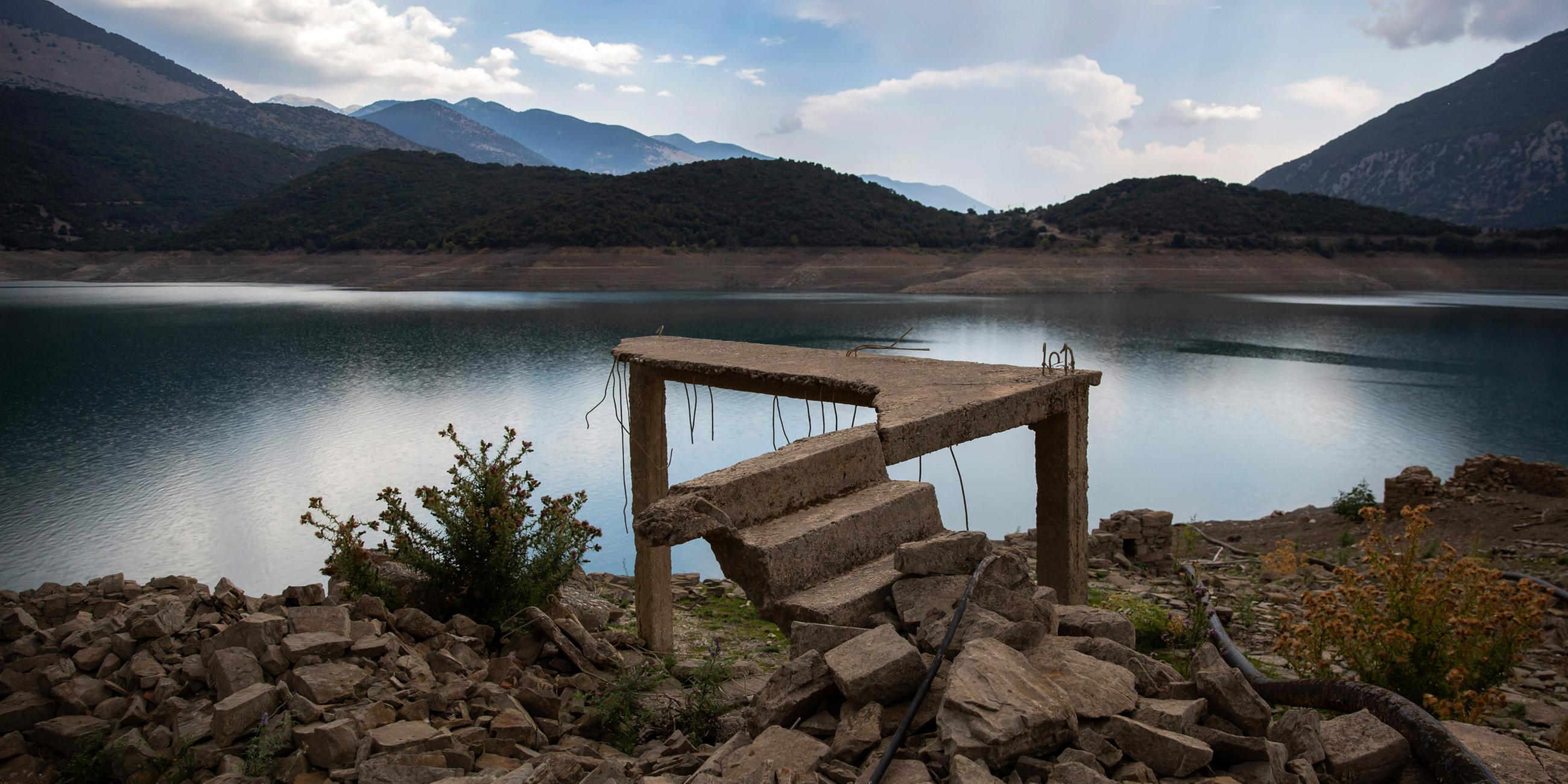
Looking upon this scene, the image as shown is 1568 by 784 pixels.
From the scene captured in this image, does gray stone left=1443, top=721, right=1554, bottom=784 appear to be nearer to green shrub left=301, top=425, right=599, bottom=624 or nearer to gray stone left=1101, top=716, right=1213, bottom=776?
gray stone left=1101, top=716, right=1213, bottom=776

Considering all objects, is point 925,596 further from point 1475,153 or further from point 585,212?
point 1475,153

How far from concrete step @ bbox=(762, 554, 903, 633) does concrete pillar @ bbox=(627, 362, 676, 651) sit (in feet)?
11.2

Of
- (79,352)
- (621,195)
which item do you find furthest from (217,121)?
(79,352)

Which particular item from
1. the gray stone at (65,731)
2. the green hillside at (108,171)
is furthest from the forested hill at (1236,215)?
the green hillside at (108,171)

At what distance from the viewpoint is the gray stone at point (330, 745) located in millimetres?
3389

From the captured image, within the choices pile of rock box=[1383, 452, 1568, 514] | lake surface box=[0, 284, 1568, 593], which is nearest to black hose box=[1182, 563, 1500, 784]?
lake surface box=[0, 284, 1568, 593]

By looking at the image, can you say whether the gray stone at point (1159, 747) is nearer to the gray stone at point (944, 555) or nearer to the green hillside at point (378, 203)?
the gray stone at point (944, 555)

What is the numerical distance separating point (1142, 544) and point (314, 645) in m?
7.76

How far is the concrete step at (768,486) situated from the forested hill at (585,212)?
195 ft

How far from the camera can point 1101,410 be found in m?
22.4

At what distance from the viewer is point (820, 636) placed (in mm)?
2762

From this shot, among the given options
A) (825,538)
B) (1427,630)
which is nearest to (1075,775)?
(825,538)

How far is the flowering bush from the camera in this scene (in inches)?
154

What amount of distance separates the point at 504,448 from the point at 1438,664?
5298mm
